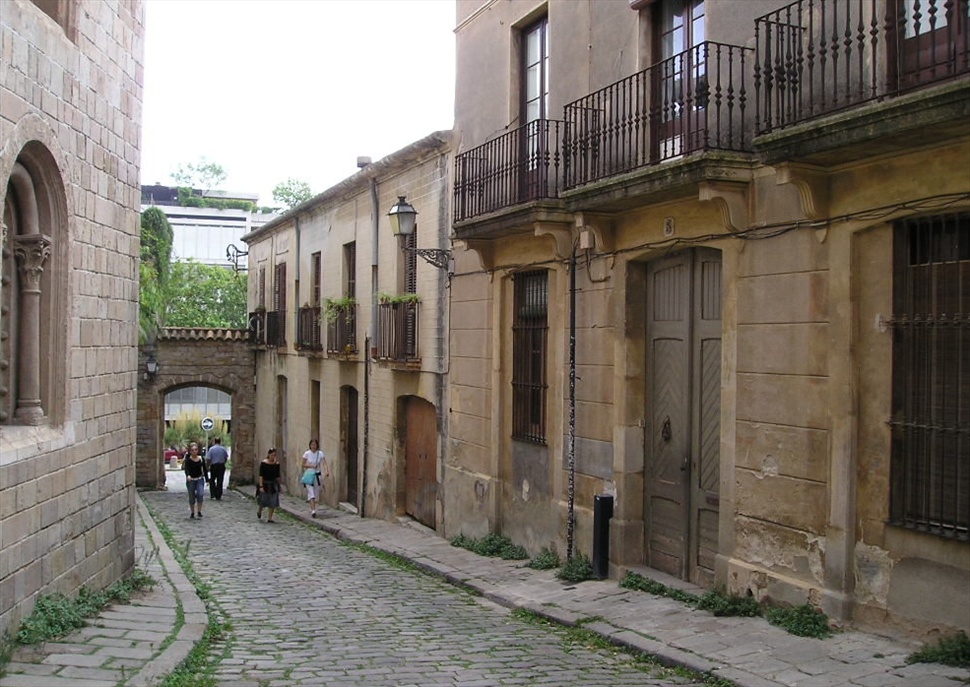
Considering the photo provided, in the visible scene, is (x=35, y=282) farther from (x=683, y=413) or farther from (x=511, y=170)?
(x=511, y=170)

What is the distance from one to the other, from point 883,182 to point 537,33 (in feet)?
21.3

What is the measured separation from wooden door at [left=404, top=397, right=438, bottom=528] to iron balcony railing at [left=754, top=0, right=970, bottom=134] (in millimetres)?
8602

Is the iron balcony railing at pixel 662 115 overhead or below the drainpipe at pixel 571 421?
overhead

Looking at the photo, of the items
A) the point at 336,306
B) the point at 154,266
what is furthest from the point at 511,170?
the point at 154,266

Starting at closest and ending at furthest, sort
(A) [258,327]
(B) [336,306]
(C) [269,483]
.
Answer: (C) [269,483] → (B) [336,306] → (A) [258,327]

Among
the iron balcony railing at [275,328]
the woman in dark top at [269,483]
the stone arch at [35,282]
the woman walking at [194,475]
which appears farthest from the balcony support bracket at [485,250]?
the iron balcony railing at [275,328]

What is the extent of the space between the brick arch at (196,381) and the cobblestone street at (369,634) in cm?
1426

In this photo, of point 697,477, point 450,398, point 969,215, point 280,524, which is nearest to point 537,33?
point 450,398

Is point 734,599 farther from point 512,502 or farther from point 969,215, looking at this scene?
point 512,502

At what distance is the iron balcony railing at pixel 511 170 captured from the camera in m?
11.5

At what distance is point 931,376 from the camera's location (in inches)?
276

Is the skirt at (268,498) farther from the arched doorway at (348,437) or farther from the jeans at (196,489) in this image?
the arched doorway at (348,437)

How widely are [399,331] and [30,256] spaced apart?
8.83 metres

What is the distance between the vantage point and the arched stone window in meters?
7.50
